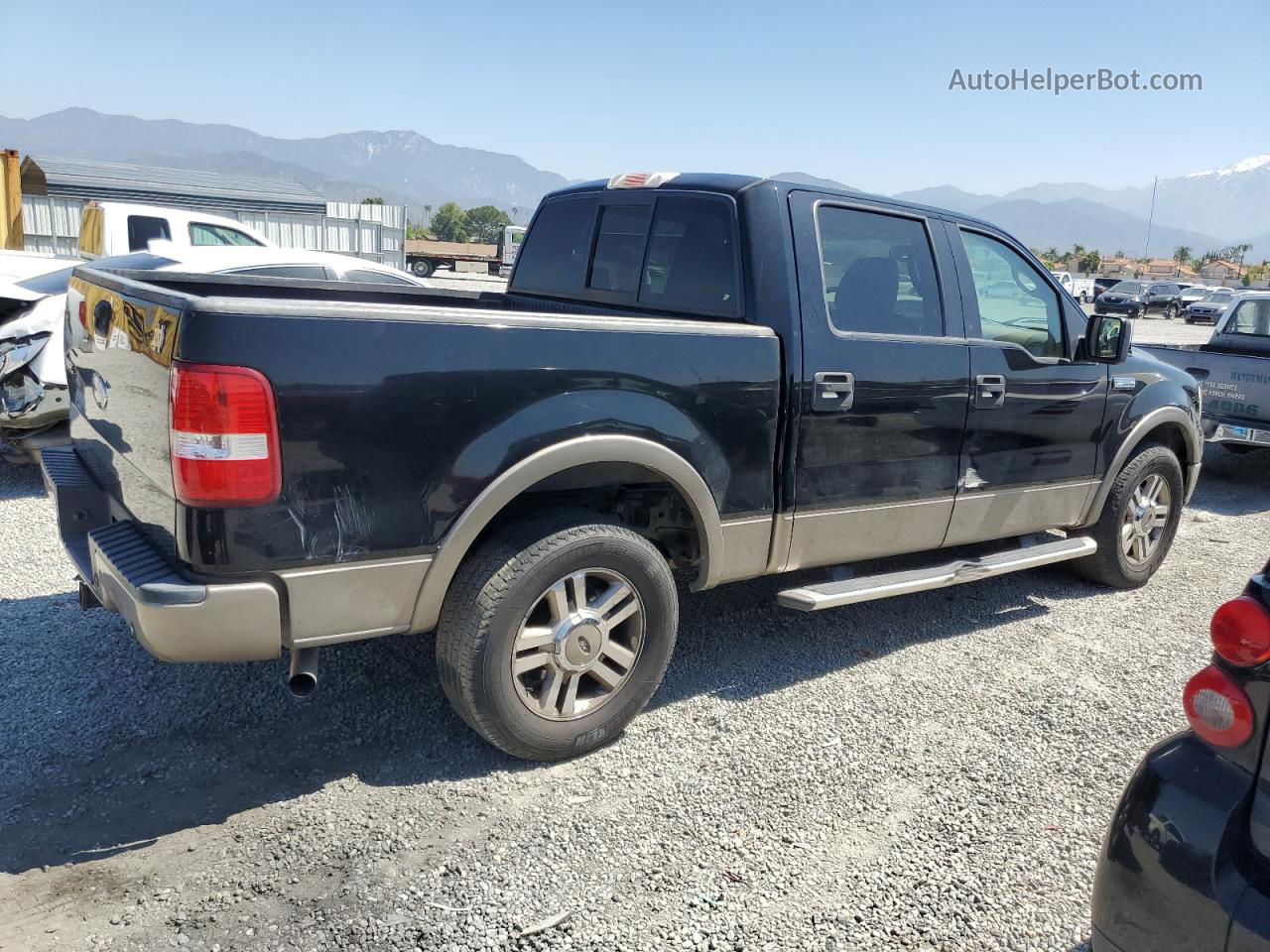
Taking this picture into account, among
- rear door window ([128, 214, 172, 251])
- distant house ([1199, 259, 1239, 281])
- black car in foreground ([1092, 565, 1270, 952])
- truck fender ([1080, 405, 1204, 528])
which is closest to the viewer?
black car in foreground ([1092, 565, 1270, 952])

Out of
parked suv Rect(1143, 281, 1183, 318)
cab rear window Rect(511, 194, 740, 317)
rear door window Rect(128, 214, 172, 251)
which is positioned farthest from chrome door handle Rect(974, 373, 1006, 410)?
parked suv Rect(1143, 281, 1183, 318)

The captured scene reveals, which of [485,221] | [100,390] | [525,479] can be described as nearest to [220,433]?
[525,479]

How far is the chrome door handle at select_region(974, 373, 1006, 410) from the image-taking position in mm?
4188

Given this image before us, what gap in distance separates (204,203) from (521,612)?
25.0 metres

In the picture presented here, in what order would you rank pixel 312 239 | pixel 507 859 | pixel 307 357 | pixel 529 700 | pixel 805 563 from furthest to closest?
pixel 312 239 < pixel 805 563 < pixel 529 700 < pixel 507 859 < pixel 307 357

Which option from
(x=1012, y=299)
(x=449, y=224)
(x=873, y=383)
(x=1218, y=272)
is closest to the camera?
(x=873, y=383)

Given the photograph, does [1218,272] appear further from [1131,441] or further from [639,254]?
[639,254]

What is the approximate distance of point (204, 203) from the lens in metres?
24.3

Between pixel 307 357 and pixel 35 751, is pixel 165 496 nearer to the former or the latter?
pixel 307 357

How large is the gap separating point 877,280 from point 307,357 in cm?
246

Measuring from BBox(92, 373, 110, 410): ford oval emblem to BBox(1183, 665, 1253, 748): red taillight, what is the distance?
322 centimetres

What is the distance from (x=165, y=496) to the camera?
8.66 feet

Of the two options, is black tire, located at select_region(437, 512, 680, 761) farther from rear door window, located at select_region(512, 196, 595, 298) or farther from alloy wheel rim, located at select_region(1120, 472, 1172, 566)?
alloy wheel rim, located at select_region(1120, 472, 1172, 566)

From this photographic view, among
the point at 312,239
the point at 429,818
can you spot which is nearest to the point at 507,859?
the point at 429,818
